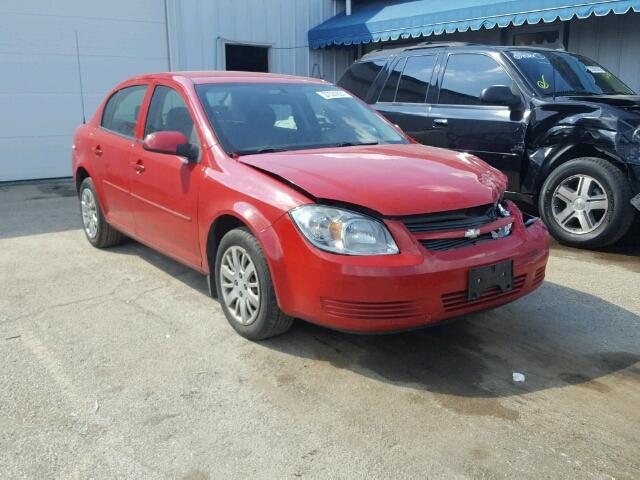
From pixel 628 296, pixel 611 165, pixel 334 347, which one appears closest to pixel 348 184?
pixel 334 347

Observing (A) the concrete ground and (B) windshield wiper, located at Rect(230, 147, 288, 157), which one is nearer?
(A) the concrete ground

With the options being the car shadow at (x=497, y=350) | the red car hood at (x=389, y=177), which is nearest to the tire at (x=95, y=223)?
the red car hood at (x=389, y=177)

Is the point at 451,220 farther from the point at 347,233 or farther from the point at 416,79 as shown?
the point at 416,79

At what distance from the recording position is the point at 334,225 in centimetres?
305

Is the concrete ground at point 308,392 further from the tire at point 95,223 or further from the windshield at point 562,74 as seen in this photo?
the windshield at point 562,74

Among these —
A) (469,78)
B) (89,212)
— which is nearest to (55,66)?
(89,212)

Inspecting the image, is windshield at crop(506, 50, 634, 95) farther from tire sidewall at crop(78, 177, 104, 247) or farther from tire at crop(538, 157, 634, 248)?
tire sidewall at crop(78, 177, 104, 247)

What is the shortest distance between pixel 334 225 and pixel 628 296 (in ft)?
8.69

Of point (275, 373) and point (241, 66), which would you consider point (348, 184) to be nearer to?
point (275, 373)

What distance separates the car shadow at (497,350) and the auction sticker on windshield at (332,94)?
5.83 ft

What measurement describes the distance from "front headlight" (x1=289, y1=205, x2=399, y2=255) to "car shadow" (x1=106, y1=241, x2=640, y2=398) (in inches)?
26.5

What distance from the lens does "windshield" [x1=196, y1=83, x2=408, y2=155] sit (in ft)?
12.9

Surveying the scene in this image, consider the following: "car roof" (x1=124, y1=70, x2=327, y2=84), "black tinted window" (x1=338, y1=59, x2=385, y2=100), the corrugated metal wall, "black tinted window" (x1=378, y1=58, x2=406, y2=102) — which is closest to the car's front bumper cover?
"car roof" (x1=124, y1=70, x2=327, y2=84)

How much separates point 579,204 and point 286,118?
2.96 meters
